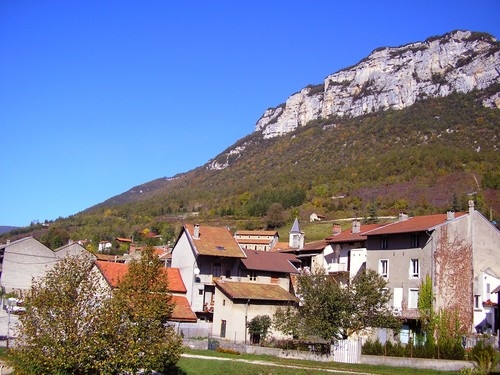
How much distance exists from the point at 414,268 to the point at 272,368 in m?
19.8

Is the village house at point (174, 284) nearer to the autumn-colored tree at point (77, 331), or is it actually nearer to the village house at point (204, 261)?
the village house at point (204, 261)

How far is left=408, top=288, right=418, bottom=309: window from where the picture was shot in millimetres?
49784

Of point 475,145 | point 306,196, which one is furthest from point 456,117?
point 306,196

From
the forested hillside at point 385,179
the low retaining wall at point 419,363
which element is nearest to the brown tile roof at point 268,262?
the low retaining wall at point 419,363

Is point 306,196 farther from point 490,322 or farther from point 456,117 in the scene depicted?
point 490,322

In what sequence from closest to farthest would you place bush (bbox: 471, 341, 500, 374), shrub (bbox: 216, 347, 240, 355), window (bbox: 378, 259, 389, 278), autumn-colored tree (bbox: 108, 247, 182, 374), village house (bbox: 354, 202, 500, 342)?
autumn-colored tree (bbox: 108, 247, 182, 374) < bush (bbox: 471, 341, 500, 374) < shrub (bbox: 216, 347, 240, 355) < village house (bbox: 354, 202, 500, 342) < window (bbox: 378, 259, 389, 278)

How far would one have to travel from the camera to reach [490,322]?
153 feet

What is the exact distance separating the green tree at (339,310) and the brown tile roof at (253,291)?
926 cm

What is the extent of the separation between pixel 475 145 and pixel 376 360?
128 meters

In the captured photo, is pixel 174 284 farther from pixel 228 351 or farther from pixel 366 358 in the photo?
pixel 366 358

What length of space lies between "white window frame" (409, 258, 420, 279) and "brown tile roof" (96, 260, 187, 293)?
2186cm

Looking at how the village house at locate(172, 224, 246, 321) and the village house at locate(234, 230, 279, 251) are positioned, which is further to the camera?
the village house at locate(234, 230, 279, 251)

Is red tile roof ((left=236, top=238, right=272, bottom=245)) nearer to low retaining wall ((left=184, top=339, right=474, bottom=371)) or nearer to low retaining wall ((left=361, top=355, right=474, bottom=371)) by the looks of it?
low retaining wall ((left=184, top=339, right=474, bottom=371))

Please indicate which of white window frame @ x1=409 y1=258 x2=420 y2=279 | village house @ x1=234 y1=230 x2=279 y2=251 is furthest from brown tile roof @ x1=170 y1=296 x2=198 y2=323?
village house @ x1=234 y1=230 x2=279 y2=251
